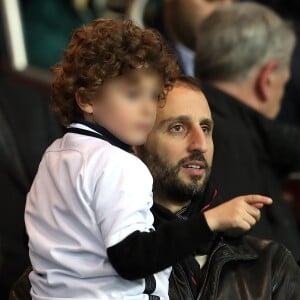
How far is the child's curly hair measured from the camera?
2273 millimetres

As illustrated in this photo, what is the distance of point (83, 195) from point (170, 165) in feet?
1.35

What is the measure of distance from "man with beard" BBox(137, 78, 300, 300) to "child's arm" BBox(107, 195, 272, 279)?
11.8 inches

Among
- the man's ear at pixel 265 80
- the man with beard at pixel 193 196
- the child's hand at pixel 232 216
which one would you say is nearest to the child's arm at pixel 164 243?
the child's hand at pixel 232 216

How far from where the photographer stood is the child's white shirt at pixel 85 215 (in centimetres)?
218

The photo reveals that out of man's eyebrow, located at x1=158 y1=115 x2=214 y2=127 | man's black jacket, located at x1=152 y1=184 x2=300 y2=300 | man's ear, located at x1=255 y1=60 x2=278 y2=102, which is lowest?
man's ear, located at x1=255 y1=60 x2=278 y2=102

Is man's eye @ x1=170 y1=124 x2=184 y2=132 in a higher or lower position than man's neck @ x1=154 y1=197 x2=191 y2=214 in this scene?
higher

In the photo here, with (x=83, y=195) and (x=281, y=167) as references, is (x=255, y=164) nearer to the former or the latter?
(x=281, y=167)

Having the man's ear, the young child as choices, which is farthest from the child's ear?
the man's ear

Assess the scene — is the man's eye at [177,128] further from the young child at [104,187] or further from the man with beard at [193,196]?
the young child at [104,187]

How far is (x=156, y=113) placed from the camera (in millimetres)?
2551

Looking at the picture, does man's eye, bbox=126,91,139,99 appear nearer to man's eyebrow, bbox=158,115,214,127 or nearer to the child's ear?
the child's ear

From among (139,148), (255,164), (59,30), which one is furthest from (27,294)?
(59,30)

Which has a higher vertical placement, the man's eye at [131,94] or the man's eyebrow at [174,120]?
the man's eye at [131,94]

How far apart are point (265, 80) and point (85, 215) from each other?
1.82 metres
